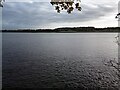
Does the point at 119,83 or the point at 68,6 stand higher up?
the point at 68,6

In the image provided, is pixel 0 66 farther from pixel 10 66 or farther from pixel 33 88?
pixel 33 88

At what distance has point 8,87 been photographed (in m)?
29.3

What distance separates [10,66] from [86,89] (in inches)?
812

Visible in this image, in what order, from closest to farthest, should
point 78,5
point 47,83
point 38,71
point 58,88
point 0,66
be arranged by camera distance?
1. point 78,5
2. point 58,88
3. point 47,83
4. point 38,71
5. point 0,66

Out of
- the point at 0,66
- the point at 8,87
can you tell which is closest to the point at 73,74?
the point at 8,87

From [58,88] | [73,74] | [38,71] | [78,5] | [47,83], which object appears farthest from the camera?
[38,71]

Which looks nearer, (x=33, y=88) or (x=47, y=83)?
(x=33, y=88)

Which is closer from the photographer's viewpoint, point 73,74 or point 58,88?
point 58,88

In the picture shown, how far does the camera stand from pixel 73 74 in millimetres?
36156

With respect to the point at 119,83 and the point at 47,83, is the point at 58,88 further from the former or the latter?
the point at 119,83

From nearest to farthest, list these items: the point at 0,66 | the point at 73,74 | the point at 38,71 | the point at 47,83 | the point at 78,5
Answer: the point at 78,5
the point at 47,83
the point at 73,74
the point at 38,71
the point at 0,66

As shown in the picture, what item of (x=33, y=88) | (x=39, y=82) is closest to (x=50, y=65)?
(x=39, y=82)

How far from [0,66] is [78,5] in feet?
129

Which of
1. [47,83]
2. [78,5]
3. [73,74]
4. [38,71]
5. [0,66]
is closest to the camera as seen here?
[78,5]
